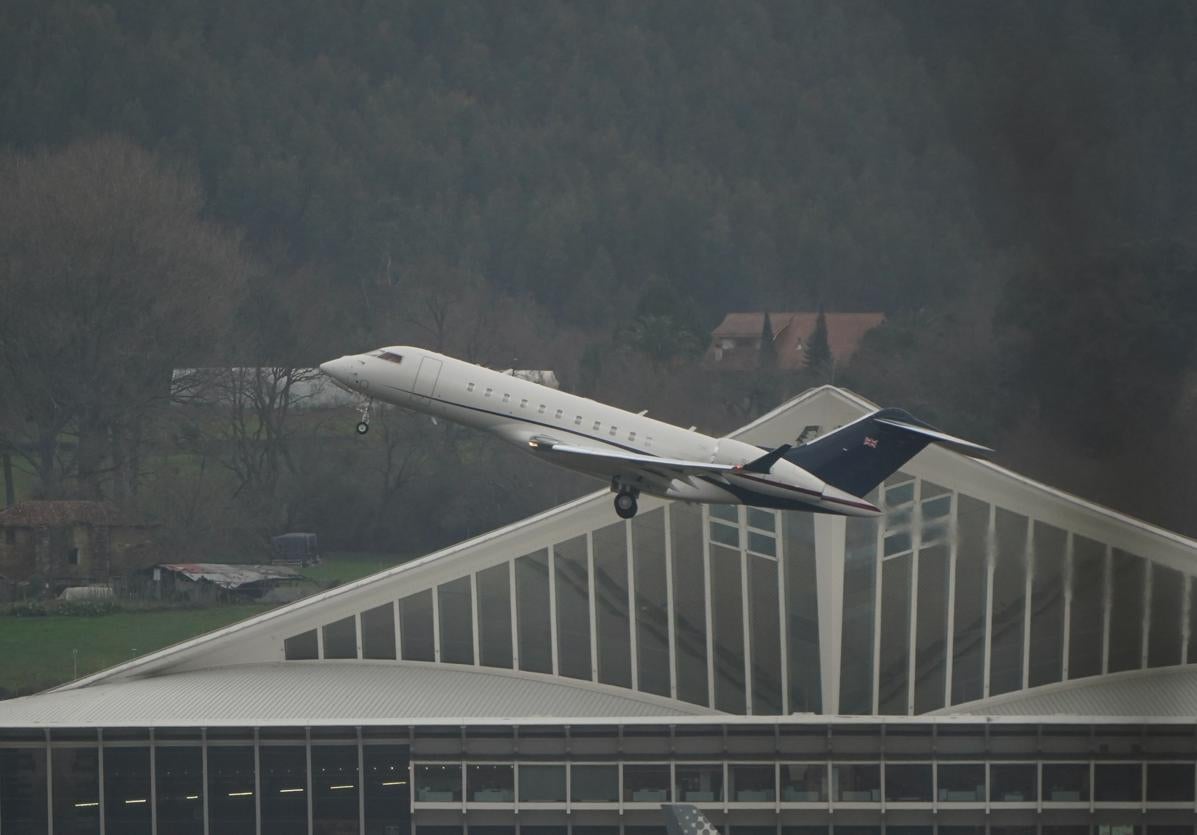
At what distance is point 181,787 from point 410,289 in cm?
13451

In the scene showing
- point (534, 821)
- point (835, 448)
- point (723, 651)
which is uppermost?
point (835, 448)

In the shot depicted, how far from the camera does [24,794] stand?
58312 millimetres

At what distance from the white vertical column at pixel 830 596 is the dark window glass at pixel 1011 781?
7.69m

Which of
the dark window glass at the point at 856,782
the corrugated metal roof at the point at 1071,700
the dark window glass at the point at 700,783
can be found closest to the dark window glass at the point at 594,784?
the dark window glass at the point at 700,783

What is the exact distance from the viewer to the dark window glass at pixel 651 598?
215ft

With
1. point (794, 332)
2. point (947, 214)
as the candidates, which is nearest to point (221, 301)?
point (794, 332)

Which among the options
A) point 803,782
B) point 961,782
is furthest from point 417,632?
point 961,782

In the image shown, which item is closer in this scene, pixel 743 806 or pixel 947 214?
pixel 743 806

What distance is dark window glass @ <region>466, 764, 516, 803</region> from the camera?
57.8m

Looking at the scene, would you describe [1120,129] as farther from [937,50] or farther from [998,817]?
[998,817]

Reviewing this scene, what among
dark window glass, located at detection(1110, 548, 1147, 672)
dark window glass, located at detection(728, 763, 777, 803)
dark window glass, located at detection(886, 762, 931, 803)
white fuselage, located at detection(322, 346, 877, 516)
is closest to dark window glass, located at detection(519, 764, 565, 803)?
dark window glass, located at detection(728, 763, 777, 803)

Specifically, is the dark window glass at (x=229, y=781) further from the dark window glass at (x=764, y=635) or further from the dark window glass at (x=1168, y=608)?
the dark window glass at (x=1168, y=608)

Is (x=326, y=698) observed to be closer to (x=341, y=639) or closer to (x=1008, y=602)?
(x=341, y=639)

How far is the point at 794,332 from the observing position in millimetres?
172500
